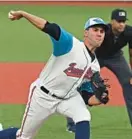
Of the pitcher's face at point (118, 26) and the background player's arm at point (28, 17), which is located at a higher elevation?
the background player's arm at point (28, 17)

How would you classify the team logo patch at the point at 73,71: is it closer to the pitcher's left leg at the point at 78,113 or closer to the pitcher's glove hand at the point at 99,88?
the pitcher's glove hand at the point at 99,88

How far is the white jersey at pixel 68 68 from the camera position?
6.46 metres

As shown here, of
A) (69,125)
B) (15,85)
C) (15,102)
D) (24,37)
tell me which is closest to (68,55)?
(69,125)

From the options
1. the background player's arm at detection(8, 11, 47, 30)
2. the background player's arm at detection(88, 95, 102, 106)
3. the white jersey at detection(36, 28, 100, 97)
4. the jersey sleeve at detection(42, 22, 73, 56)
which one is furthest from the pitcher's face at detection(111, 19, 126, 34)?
the background player's arm at detection(8, 11, 47, 30)

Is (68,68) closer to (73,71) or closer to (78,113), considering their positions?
(73,71)

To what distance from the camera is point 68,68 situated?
6.53 meters

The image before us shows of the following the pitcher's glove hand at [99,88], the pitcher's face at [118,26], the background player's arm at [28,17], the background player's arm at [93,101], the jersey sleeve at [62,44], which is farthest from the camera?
the pitcher's face at [118,26]

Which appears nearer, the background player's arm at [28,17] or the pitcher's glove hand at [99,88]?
the background player's arm at [28,17]

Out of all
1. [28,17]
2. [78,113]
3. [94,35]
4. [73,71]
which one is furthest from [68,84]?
[28,17]

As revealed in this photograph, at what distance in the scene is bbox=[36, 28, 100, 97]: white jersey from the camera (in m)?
6.46

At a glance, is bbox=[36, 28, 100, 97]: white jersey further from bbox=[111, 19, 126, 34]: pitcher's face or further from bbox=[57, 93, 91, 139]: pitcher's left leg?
bbox=[111, 19, 126, 34]: pitcher's face

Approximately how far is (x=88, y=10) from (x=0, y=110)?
9.01 m

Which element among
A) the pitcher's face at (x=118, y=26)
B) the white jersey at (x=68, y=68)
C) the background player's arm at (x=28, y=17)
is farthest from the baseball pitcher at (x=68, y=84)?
the pitcher's face at (x=118, y=26)

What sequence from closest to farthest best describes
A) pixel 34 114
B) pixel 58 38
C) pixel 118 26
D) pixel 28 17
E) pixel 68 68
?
pixel 28 17 → pixel 58 38 → pixel 68 68 → pixel 34 114 → pixel 118 26
